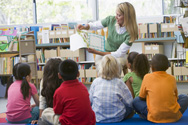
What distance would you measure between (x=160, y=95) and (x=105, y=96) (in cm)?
44

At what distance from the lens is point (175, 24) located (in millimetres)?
5531

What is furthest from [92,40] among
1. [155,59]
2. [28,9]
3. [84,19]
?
[28,9]

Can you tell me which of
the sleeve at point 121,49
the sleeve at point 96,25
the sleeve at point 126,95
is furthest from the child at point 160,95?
the sleeve at point 96,25

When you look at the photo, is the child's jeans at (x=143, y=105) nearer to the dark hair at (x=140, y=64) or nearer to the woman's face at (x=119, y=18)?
the dark hair at (x=140, y=64)

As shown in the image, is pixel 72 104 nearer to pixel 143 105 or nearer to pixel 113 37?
pixel 143 105

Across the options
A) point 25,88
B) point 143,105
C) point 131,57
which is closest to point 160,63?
point 143,105

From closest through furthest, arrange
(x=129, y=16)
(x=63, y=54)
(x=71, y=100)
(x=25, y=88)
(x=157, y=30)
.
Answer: (x=71, y=100) → (x=25, y=88) → (x=129, y=16) → (x=157, y=30) → (x=63, y=54)

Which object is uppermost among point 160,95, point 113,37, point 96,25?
point 96,25

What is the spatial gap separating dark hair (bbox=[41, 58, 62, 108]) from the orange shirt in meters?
0.71

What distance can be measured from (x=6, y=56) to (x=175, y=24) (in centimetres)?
310

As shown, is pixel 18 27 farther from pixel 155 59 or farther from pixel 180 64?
pixel 155 59

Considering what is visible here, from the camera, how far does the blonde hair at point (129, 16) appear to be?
2.83 meters

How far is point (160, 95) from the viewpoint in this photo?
7.89 feet

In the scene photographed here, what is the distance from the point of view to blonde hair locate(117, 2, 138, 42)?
2.83 metres
